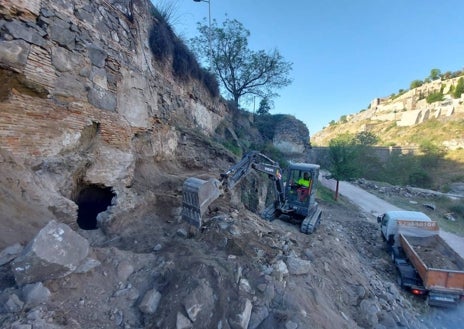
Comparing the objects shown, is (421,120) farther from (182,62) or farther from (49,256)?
(49,256)

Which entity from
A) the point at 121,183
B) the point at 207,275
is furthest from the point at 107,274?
the point at 121,183

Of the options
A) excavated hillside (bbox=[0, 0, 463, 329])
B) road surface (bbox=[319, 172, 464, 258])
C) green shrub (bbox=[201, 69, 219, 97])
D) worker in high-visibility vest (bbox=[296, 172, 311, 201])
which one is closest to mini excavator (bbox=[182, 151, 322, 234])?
worker in high-visibility vest (bbox=[296, 172, 311, 201])

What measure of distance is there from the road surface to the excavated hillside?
7984 mm

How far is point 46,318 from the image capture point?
276 centimetres

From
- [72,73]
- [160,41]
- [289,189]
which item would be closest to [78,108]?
[72,73]

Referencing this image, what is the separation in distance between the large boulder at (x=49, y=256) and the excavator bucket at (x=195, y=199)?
2099mm

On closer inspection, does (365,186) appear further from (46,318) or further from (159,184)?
(46,318)

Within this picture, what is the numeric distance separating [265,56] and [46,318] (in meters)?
21.1

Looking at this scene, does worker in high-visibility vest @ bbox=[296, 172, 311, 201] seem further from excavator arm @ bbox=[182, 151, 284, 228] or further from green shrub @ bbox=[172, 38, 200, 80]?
green shrub @ bbox=[172, 38, 200, 80]

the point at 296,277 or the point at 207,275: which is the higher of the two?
the point at 207,275

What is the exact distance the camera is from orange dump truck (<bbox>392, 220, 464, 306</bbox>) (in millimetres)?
6750

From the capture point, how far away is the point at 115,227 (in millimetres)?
5359

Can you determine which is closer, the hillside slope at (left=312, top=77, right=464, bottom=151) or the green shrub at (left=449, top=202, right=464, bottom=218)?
the green shrub at (left=449, top=202, right=464, bottom=218)

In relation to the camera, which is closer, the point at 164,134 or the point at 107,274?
the point at 107,274
